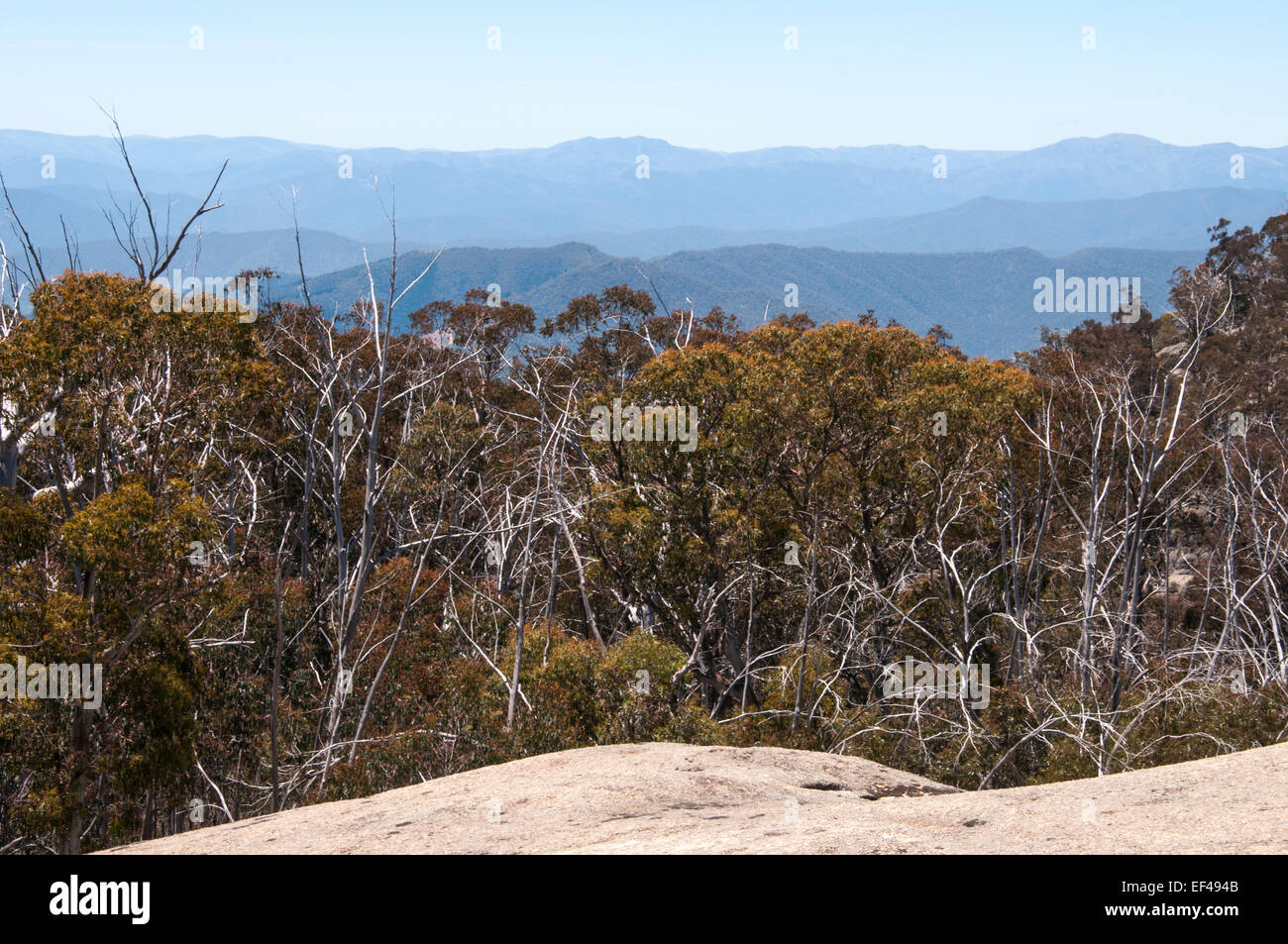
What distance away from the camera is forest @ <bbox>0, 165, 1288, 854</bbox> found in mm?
10039

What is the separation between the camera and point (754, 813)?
6996 millimetres

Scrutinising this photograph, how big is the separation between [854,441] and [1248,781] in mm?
11910

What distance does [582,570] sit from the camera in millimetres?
15398

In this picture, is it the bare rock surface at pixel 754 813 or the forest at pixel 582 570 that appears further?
the forest at pixel 582 570

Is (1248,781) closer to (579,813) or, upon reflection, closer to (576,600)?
(579,813)

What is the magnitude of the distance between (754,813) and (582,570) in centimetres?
863

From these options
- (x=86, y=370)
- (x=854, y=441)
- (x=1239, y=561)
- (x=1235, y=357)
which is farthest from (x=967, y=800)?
(x=1235, y=357)

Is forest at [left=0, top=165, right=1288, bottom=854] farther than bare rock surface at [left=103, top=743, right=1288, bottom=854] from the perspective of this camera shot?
Yes

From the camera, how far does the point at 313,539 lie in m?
26.6

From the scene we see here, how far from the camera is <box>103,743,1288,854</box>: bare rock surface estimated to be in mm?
5551

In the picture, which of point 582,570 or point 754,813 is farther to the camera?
point 582,570

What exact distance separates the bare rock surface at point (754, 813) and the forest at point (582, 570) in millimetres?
3380

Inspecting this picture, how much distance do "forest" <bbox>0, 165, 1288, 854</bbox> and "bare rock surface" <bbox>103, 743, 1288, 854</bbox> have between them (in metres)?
3.38

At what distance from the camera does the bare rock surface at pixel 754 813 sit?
5.55 m
